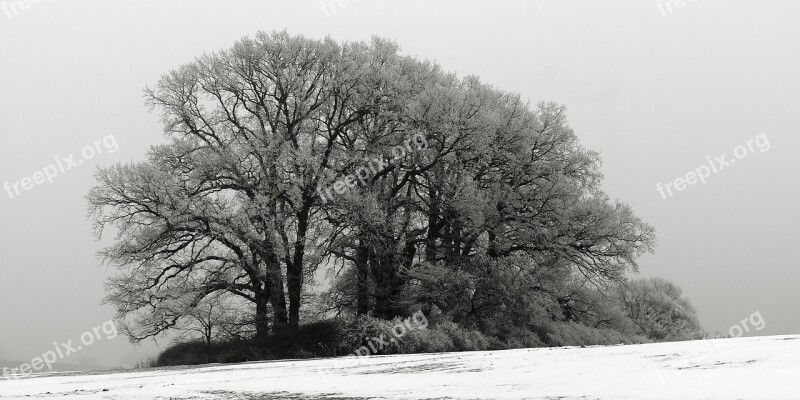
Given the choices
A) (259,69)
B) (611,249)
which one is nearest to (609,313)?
(611,249)

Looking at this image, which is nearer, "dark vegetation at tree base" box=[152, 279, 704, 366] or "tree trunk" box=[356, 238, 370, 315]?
"dark vegetation at tree base" box=[152, 279, 704, 366]

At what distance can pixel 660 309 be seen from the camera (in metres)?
50.2

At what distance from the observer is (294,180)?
2723cm

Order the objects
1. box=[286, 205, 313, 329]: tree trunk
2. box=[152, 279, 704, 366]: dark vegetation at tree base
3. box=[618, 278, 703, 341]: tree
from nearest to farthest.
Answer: box=[152, 279, 704, 366]: dark vegetation at tree base → box=[286, 205, 313, 329]: tree trunk → box=[618, 278, 703, 341]: tree

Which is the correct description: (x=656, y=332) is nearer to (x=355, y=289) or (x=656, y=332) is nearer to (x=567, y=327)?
(x=567, y=327)

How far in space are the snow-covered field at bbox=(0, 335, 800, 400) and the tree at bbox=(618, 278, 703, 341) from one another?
128 ft

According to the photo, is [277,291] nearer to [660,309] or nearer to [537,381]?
[537,381]

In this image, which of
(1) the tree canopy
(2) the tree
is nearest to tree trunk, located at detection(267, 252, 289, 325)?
(1) the tree canopy

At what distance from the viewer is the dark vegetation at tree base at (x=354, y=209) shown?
27312 mm

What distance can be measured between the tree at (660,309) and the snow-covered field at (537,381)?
39.1 m

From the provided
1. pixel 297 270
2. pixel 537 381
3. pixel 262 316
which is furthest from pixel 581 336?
pixel 537 381

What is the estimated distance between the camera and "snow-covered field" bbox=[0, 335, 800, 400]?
5.69 metres

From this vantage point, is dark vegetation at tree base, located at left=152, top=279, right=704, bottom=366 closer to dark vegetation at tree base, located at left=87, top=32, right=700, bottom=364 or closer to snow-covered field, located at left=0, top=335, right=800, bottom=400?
dark vegetation at tree base, located at left=87, top=32, right=700, bottom=364

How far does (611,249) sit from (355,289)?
11006 mm
